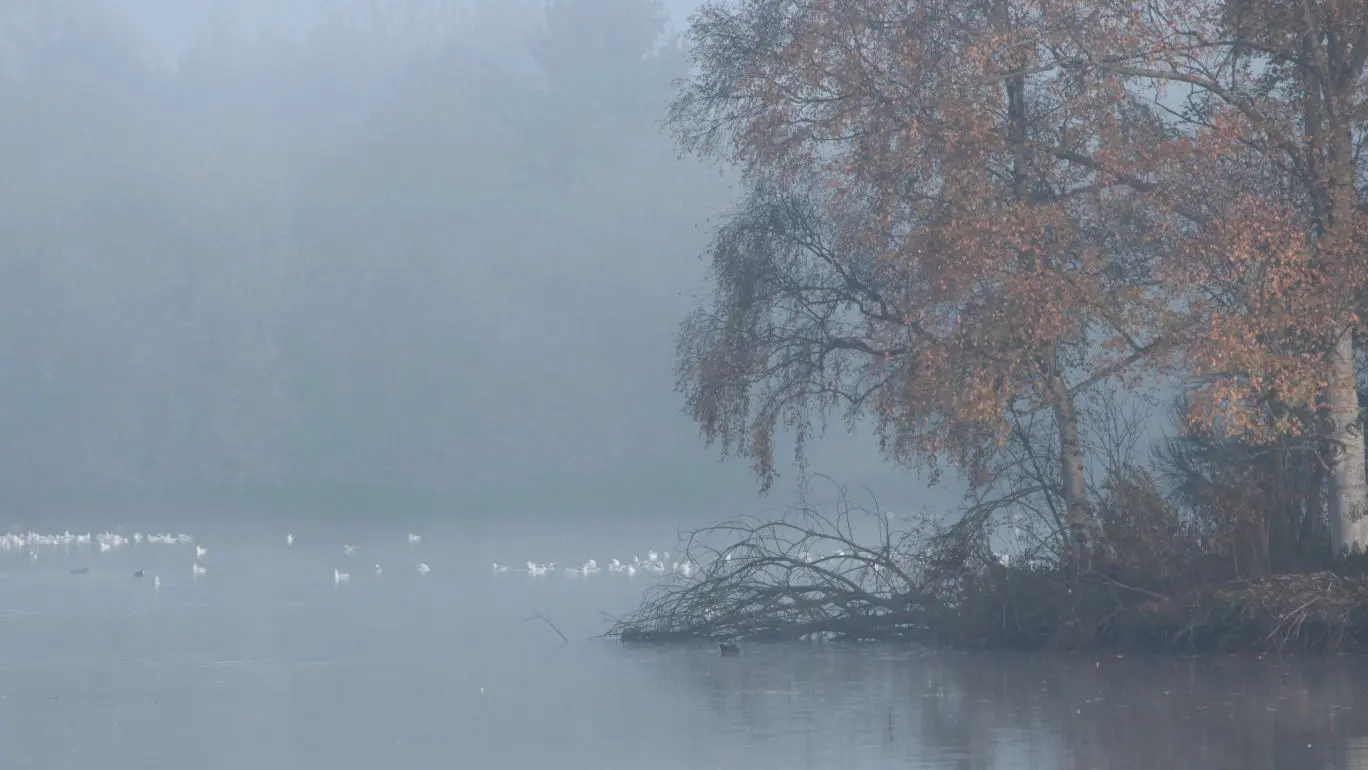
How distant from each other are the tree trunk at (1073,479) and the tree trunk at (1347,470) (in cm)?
248

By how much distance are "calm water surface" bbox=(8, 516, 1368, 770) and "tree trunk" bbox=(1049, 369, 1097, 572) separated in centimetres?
130

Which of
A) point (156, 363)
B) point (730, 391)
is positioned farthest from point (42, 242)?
point (730, 391)

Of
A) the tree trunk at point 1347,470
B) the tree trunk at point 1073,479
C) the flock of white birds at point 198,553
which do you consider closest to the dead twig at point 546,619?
the flock of white birds at point 198,553

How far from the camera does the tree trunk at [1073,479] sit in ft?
66.3

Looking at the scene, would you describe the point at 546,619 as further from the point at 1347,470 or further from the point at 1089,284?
the point at 1347,470

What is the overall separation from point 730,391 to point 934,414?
2.53 m

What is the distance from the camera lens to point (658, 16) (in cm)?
9106

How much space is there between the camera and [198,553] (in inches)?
1697

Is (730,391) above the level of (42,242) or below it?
below

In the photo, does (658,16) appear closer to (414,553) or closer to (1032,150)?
(414,553)

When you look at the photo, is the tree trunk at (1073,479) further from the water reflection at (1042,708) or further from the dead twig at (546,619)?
the dead twig at (546,619)

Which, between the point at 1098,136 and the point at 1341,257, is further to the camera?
the point at 1098,136

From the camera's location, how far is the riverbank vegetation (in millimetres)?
18375

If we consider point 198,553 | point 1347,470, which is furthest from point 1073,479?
point 198,553
